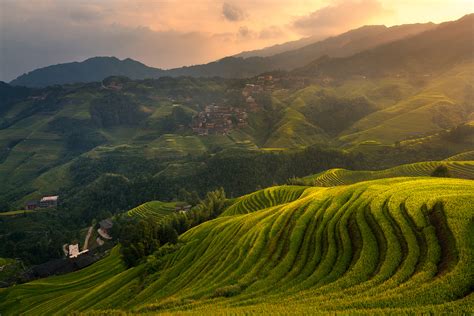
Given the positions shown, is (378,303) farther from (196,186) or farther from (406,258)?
(196,186)

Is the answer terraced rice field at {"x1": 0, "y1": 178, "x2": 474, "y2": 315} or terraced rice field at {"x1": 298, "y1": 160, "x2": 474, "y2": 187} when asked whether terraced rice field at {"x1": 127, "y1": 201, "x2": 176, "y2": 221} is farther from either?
terraced rice field at {"x1": 0, "y1": 178, "x2": 474, "y2": 315}

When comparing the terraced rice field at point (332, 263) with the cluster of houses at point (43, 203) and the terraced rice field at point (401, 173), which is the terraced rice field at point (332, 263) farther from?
the cluster of houses at point (43, 203)

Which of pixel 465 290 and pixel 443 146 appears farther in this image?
pixel 443 146

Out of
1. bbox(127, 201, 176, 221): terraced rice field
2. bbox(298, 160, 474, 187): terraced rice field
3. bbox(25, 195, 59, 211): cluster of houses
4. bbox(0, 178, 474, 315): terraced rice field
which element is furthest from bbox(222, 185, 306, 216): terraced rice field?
bbox(25, 195, 59, 211): cluster of houses

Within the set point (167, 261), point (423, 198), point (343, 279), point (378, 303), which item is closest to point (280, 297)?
point (343, 279)

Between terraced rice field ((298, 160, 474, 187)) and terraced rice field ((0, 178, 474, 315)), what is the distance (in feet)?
219

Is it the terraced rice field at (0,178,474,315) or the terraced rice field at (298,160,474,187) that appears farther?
the terraced rice field at (298,160,474,187)

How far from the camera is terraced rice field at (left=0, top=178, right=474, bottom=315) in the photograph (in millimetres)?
21656

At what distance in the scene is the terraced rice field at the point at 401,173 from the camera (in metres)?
109

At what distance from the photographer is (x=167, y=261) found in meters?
53.1

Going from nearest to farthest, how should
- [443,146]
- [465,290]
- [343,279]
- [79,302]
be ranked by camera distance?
1. [465,290]
2. [343,279]
3. [79,302]
4. [443,146]

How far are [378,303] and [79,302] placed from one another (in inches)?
1775

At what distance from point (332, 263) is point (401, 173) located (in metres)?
98.4

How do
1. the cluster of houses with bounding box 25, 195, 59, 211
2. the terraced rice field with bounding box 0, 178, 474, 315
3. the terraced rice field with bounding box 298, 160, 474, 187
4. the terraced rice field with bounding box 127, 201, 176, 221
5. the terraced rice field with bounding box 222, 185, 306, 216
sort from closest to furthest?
1. the terraced rice field with bounding box 0, 178, 474, 315
2. the terraced rice field with bounding box 222, 185, 306, 216
3. the terraced rice field with bounding box 298, 160, 474, 187
4. the terraced rice field with bounding box 127, 201, 176, 221
5. the cluster of houses with bounding box 25, 195, 59, 211
